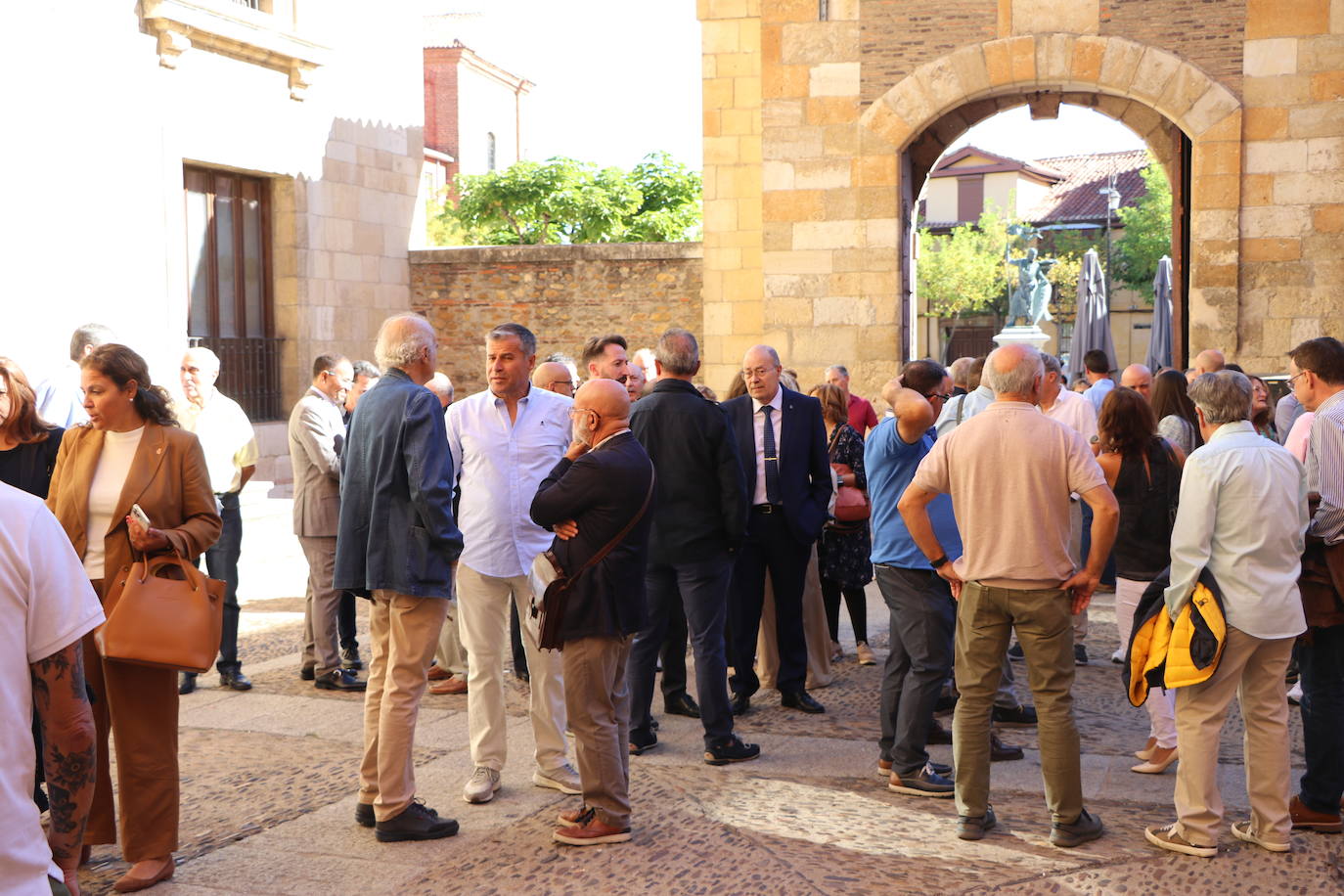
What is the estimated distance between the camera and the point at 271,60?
1559cm

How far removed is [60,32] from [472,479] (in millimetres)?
9793

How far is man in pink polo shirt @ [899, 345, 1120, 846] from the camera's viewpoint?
4688mm

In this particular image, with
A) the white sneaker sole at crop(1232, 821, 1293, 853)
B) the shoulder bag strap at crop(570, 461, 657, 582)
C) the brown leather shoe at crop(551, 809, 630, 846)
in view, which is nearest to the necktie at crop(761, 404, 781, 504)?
the shoulder bag strap at crop(570, 461, 657, 582)

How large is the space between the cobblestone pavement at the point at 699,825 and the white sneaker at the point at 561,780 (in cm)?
10

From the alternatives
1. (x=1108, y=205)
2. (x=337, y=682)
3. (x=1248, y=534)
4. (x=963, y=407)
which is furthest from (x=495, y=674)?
(x=1108, y=205)

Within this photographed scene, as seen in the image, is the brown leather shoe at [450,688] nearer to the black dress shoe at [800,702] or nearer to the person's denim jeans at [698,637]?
the person's denim jeans at [698,637]

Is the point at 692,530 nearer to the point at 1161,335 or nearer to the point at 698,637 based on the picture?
the point at 698,637

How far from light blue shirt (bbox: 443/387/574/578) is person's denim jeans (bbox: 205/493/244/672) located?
2.60m

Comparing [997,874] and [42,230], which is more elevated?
[42,230]

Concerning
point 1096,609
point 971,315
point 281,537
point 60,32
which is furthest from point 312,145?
point 971,315

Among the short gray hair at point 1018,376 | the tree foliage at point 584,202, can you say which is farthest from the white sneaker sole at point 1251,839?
the tree foliage at point 584,202

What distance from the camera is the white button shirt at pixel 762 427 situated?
22.4ft

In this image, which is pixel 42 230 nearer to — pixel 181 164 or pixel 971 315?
pixel 181 164

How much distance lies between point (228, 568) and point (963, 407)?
4.34m
